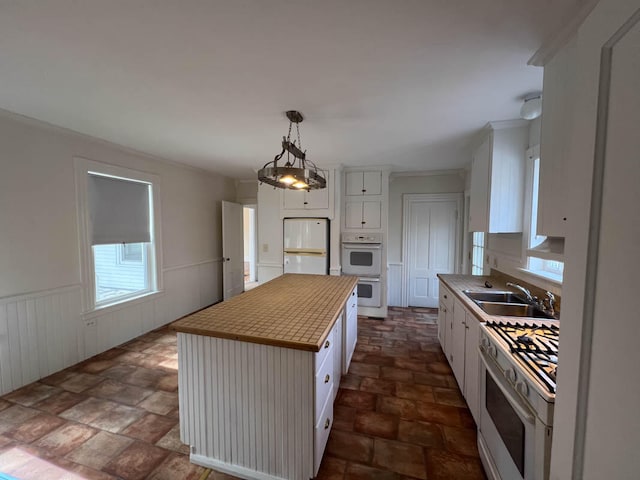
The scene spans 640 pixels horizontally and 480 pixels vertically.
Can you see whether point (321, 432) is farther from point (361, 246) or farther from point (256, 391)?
point (361, 246)

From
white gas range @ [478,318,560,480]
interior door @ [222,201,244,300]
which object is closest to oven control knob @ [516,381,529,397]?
white gas range @ [478,318,560,480]

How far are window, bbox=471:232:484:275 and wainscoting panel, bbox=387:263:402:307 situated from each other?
1.16m

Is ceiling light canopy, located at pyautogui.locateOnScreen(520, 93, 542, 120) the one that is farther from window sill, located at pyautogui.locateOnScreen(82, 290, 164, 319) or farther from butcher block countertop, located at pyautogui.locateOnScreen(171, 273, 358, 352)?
window sill, located at pyautogui.locateOnScreen(82, 290, 164, 319)

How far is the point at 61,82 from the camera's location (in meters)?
1.81

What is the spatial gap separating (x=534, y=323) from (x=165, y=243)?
4.23 meters

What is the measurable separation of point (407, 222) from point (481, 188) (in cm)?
205

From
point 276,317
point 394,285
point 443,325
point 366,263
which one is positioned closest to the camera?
point 276,317

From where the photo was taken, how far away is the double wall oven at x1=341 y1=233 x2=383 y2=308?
4141 mm

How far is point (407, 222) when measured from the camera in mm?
4711

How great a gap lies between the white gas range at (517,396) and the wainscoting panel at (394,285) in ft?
10.2

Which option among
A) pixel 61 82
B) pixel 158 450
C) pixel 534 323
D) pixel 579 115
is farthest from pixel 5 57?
pixel 534 323

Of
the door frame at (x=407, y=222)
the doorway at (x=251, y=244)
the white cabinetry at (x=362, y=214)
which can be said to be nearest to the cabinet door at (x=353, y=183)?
the white cabinetry at (x=362, y=214)

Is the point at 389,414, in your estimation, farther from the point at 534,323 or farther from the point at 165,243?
the point at 165,243

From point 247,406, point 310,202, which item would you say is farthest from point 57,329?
point 310,202
